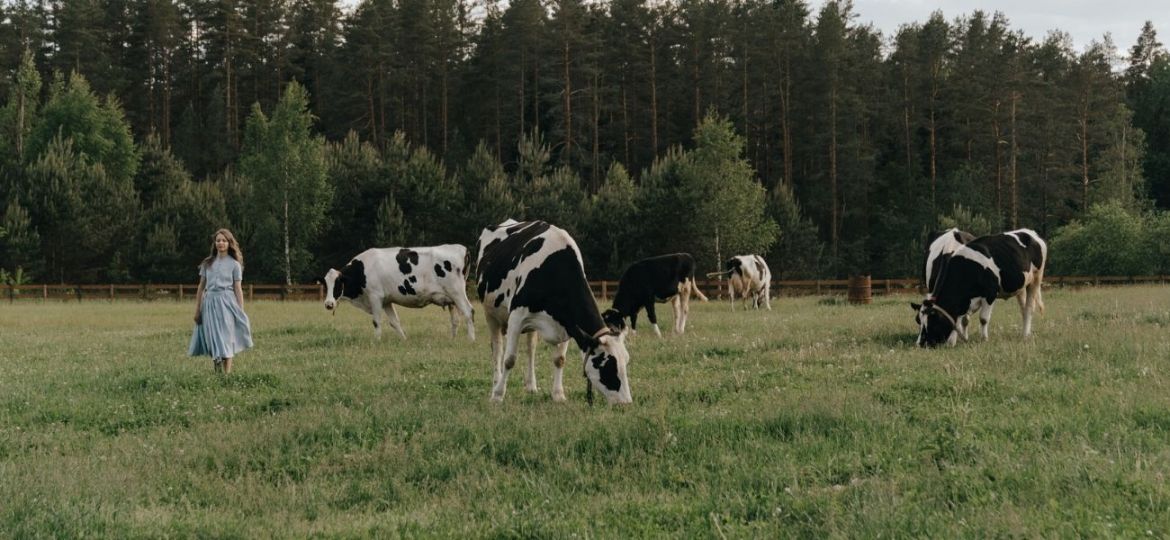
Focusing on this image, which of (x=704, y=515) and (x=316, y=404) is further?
(x=316, y=404)

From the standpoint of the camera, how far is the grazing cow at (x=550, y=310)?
30.0 feet

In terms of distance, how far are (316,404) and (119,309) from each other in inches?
1170

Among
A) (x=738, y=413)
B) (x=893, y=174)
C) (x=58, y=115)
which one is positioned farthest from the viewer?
(x=893, y=174)

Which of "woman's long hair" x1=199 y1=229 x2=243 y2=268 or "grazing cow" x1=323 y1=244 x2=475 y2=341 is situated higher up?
"woman's long hair" x1=199 y1=229 x2=243 y2=268

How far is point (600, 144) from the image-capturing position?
6500 cm

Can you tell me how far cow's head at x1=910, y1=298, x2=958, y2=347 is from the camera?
13664mm

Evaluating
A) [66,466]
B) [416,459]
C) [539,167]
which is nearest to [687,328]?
[416,459]

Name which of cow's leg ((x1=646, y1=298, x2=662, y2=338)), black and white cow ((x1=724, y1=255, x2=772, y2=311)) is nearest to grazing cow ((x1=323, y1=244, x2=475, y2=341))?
cow's leg ((x1=646, y1=298, x2=662, y2=338))

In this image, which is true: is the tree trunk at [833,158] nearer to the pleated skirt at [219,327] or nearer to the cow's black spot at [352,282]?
the cow's black spot at [352,282]

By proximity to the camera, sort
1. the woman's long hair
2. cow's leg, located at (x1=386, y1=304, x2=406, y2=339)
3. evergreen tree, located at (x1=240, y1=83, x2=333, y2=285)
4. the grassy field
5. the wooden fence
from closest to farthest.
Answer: the grassy field < the woman's long hair < cow's leg, located at (x1=386, y1=304, x2=406, y2=339) < the wooden fence < evergreen tree, located at (x1=240, y1=83, x2=333, y2=285)

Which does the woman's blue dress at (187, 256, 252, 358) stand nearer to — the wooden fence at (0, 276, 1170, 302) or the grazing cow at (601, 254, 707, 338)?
the grazing cow at (601, 254, 707, 338)

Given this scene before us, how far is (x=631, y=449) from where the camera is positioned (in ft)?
23.4

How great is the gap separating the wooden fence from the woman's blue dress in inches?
1192

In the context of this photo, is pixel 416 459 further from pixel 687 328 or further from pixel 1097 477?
pixel 687 328
